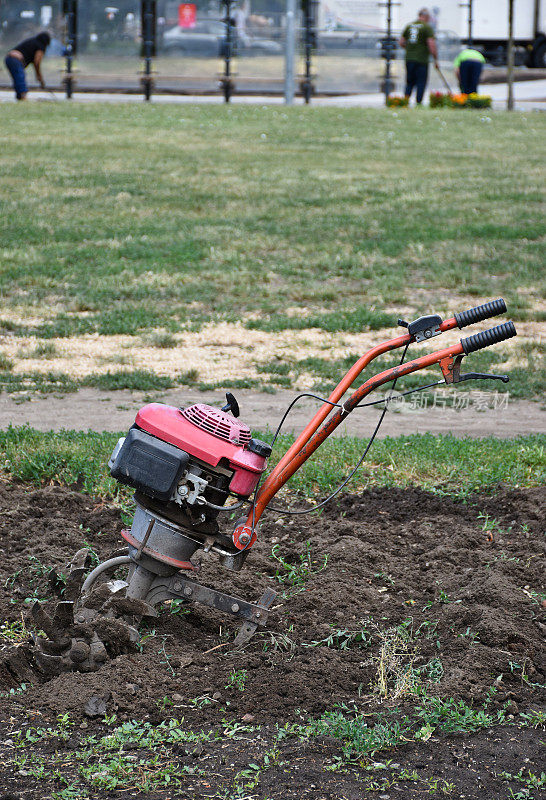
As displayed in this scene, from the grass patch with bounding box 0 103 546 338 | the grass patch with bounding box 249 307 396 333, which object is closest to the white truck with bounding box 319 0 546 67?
the grass patch with bounding box 0 103 546 338

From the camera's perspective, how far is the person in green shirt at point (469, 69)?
2392cm

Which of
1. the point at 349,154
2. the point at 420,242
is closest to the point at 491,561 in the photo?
the point at 420,242

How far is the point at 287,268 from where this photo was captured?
10.1m

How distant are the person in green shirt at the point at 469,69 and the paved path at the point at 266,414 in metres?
19.1

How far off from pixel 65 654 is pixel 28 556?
0.90 m

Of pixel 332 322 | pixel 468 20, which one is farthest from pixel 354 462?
pixel 468 20

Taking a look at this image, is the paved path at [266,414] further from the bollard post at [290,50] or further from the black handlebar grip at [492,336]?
the bollard post at [290,50]

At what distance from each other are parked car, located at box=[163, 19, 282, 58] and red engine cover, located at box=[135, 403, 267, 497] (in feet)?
77.1

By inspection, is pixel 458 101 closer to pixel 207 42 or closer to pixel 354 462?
pixel 207 42

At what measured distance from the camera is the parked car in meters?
25.6

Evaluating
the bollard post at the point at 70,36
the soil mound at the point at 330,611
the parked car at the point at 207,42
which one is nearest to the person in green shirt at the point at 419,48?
the parked car at the point at 207,42

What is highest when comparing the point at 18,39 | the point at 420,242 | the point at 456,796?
the point at 18,39

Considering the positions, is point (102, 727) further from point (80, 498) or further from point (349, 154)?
point (349, 154)

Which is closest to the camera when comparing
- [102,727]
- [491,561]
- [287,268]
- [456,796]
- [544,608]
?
[456,796]
